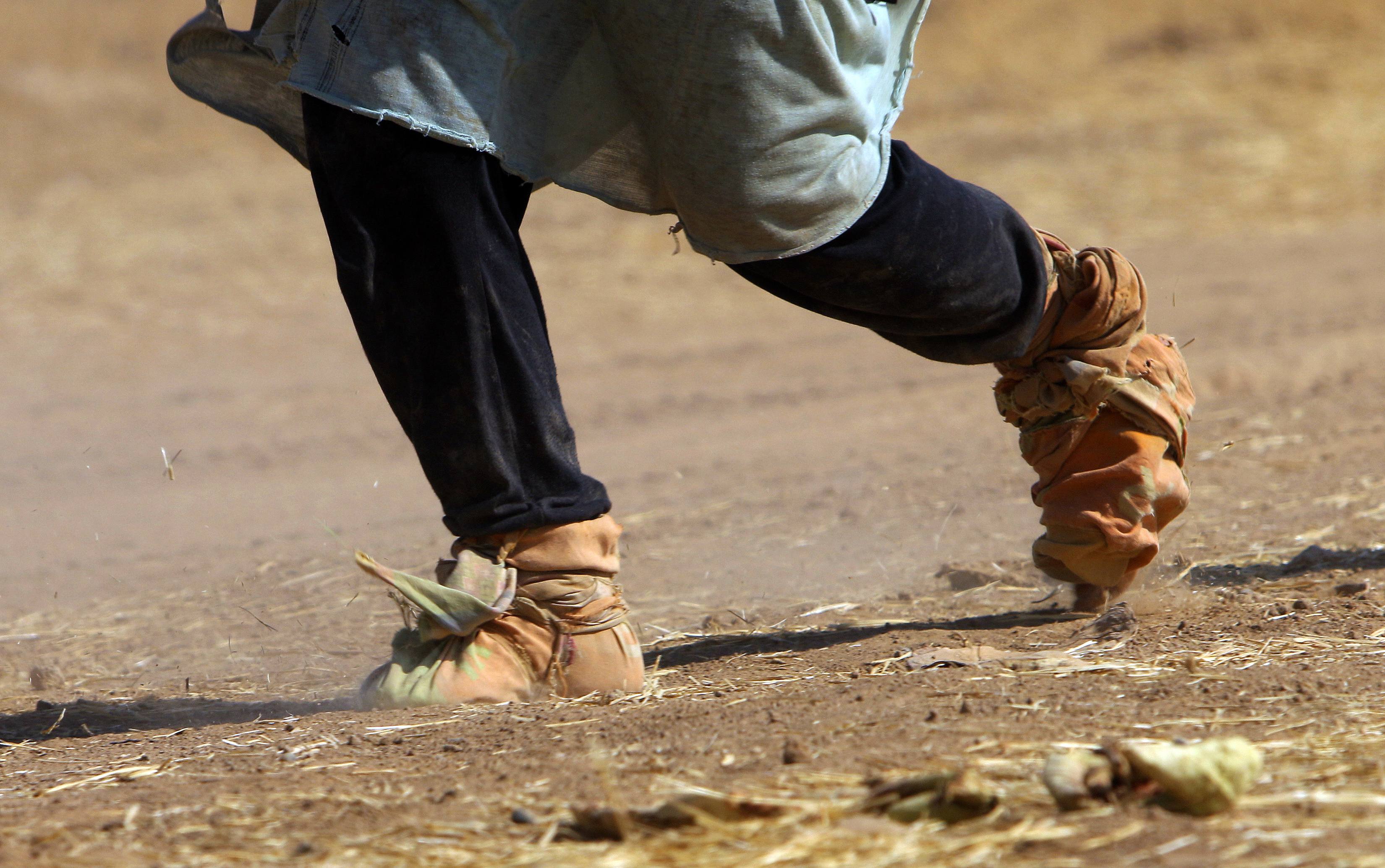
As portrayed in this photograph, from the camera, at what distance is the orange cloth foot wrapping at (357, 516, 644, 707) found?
1902 mm

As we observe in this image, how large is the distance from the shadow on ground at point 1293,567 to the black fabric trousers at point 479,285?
0.88 meters

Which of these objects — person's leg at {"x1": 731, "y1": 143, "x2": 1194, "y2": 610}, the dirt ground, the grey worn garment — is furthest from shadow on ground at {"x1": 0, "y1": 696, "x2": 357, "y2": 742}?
person's leg at {"x1": 731, "y1": 143, "x2": 1194, "y2": 610}

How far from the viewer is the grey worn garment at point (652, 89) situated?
5.92ft

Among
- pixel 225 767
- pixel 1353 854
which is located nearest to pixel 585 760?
pixel 225 767

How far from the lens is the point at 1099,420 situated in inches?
89.6

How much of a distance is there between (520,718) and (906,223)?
2.76 feet

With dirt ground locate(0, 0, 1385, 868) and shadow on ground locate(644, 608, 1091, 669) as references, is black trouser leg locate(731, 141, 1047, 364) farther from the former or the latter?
shadow on ground locate(644, 608, 1091, 669)

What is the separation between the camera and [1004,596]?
2682 mm

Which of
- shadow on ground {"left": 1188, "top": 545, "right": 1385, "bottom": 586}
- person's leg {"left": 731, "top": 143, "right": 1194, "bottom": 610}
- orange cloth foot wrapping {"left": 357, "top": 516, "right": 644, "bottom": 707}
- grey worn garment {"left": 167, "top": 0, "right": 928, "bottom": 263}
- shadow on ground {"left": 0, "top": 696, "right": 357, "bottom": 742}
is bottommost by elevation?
shadow on ground {"left": 1188, "top": 545, "right": 1385, "bottom": 586}

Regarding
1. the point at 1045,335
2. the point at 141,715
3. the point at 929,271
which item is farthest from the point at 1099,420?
the point at 141,715

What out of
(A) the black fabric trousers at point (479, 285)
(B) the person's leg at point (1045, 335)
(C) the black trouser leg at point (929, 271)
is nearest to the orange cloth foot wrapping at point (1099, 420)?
(B) the person's leg at point (1045, 335)

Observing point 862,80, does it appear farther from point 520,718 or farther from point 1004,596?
point 1004,596

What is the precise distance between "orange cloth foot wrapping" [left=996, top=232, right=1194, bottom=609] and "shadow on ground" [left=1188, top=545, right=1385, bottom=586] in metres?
0.32

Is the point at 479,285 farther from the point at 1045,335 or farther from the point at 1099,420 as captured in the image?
the point at 1099,420
